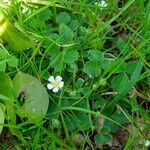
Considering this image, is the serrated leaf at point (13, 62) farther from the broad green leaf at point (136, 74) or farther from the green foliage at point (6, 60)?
the broad green leaf at point (136, 74)

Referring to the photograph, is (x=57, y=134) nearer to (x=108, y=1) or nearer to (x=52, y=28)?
(x=52, y=28)

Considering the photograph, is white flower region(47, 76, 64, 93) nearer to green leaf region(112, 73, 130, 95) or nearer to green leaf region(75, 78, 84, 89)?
green leaf region(75, 78, 84, 89)

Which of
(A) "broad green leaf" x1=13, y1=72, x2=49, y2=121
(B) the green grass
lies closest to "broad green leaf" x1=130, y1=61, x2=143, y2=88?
(B) the green grass

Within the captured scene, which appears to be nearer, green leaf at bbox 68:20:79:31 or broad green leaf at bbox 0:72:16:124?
broad green leaf at bbox 0:72:16:124

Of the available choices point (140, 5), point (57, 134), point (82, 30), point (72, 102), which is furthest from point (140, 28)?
point (57, 134)

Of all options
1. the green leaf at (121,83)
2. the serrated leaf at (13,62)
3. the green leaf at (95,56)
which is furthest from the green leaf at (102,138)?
the serrated leaf at (13,62)

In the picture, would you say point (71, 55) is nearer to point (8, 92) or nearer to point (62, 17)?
point (62, 17)
